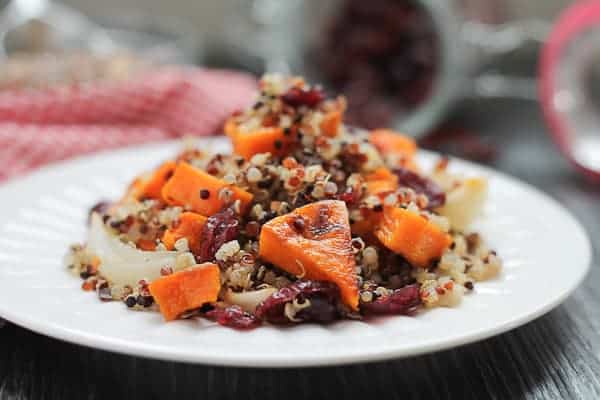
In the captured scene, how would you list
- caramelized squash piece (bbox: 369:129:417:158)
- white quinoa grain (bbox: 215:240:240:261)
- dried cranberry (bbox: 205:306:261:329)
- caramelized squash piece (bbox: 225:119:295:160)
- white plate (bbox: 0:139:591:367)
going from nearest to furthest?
white plate (bbox: 0:139:591:367) → dried cranberry (bbox: 205:306:261:329) → white quinoa grain (bbox: 215:240:240:261) → caramelized squash piece (bbox: 225:119:295:160) → caramelized squash piece (bbox: 369:129:417:158)

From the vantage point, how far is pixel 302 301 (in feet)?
4.77

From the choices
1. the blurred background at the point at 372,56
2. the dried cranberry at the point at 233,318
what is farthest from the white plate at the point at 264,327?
the blurred background at the point at 372,56

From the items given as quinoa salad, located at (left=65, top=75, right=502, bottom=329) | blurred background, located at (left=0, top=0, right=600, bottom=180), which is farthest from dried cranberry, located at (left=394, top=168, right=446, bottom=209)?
blurred background, located at (left=0, top=0, right=600, bottom=180)

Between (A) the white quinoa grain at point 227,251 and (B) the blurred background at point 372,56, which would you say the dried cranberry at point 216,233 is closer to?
(A) the white quinoa grain at point 227,251

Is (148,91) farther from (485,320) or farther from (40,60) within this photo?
(485,320)

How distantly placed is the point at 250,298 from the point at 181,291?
0.13 m

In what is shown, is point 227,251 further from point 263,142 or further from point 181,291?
point 263,142

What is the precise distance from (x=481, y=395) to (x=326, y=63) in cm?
219

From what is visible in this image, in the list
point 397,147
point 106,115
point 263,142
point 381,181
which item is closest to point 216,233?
point 263,142

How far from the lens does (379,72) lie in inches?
134

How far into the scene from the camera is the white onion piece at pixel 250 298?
1504 millimetres

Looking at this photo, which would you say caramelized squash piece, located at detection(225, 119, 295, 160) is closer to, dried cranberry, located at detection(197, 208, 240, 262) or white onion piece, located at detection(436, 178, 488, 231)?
dried cranberry, located at detection(197, 208, 240, 262)

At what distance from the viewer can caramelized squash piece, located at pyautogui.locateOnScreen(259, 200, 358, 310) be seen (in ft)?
4.91

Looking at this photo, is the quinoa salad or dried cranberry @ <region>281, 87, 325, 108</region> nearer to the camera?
the quinoa salad
